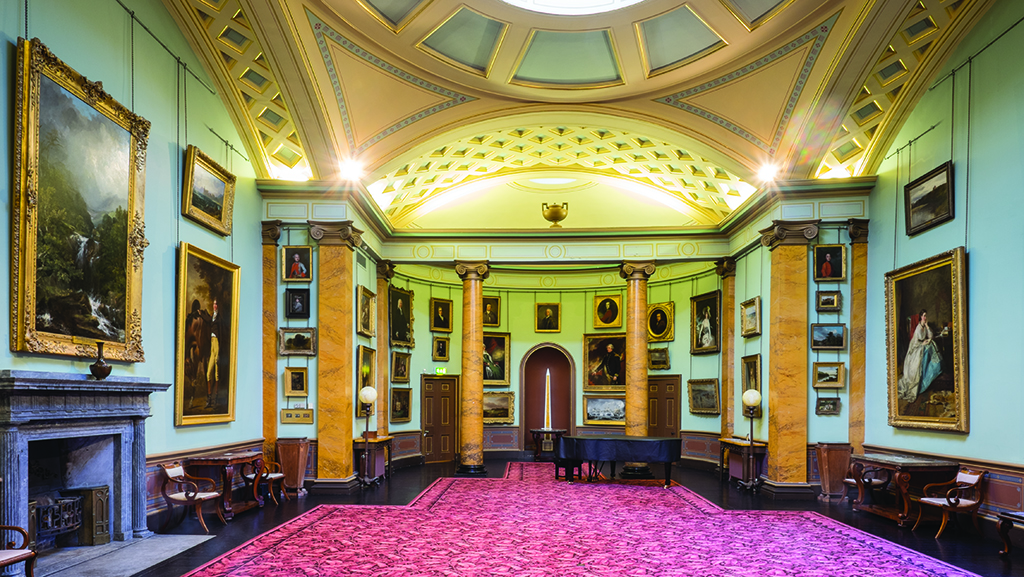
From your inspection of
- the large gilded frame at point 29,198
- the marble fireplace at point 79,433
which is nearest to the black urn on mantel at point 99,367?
the marble fireplace at point 79,433

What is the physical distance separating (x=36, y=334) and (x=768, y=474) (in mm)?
11651

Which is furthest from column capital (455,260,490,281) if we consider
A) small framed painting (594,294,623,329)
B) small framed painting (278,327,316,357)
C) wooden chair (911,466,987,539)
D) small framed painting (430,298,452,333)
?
wooden chair (911,466,987,539)

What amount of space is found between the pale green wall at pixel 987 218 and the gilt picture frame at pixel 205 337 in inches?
427

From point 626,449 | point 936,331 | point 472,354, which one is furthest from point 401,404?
point 936,331

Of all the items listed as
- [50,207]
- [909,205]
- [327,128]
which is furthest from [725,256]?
[50,207]

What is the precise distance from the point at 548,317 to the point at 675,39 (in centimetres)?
1072

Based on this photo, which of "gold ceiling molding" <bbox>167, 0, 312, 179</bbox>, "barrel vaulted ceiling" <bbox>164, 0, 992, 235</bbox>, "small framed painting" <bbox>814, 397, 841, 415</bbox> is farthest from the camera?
"small framed painting" <bbox>814, 397, 841, 415</bbox>

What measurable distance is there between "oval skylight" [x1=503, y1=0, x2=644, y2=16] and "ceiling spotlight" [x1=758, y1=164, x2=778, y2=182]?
435cm

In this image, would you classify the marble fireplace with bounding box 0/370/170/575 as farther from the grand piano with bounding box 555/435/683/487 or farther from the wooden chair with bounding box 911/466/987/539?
the wooden chair with bounding box 911/466/987/539

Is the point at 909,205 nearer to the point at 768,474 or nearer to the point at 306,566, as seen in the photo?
the point at 768,474

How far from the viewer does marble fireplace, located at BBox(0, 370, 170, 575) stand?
262 inches

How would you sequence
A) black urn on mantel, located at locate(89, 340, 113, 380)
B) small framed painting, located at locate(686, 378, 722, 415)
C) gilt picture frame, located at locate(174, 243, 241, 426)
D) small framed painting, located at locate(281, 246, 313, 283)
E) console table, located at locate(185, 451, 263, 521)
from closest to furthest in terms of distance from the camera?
1. black urn on mantel, located at locate(89, 340, 113, 380)
2. console table, located at locate(185, 451, 263, 521)
3. gilt picture frame, located at locate(174, 243, 241, 426)
4. small framed painting, located at locate(281, 246, 313, 283)
5. small framed painting, located at locate(686, 378, 722, 415)

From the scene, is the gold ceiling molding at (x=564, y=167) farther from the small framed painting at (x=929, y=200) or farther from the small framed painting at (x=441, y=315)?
the small framed painting at (x=929, y=200)

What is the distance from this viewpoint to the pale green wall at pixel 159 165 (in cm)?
753
